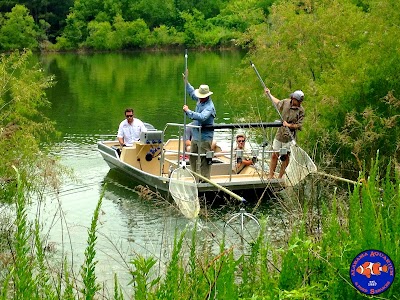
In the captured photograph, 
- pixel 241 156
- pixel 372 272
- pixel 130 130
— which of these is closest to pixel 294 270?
pixel 372 272

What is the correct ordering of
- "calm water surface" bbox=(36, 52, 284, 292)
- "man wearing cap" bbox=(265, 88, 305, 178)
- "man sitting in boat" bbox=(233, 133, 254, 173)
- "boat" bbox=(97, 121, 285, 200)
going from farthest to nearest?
"man sitting in boat" bbox=(233, 133, 254, 173) → "boat" bbox=(97, 121, 285, 200) → "man wearing cap" bbox=(265, 88, 305, 178) → "calm water surface" bbox=(36, 52, 284, 292)

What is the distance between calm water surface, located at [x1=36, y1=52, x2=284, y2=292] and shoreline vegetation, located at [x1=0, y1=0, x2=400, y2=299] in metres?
0.49

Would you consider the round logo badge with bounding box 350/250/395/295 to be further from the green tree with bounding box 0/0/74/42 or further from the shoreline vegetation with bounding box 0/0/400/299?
the green tree with bounding box 0/0/74/42

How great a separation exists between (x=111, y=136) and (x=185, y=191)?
38.3 feet

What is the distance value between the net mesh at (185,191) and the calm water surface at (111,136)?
323 millimetres

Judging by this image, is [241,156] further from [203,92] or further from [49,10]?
[49,10]

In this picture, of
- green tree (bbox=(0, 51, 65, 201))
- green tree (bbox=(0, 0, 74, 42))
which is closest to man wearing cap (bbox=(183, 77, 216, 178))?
green tree (bbox=(0, 51, 65, 201))

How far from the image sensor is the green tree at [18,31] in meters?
75.8

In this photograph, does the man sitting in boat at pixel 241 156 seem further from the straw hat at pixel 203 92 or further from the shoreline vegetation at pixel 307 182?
the straw hat at pixel 203 92

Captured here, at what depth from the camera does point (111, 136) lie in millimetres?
23203

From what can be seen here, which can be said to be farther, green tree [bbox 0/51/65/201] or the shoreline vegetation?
green tree [bbox 0/51/65/201]

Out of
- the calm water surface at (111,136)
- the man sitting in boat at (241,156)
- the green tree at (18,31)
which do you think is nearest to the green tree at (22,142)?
the calm water surface at (111,136)

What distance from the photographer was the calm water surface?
1030 centimetres

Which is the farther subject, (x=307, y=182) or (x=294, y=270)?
(x=307, y=182)
